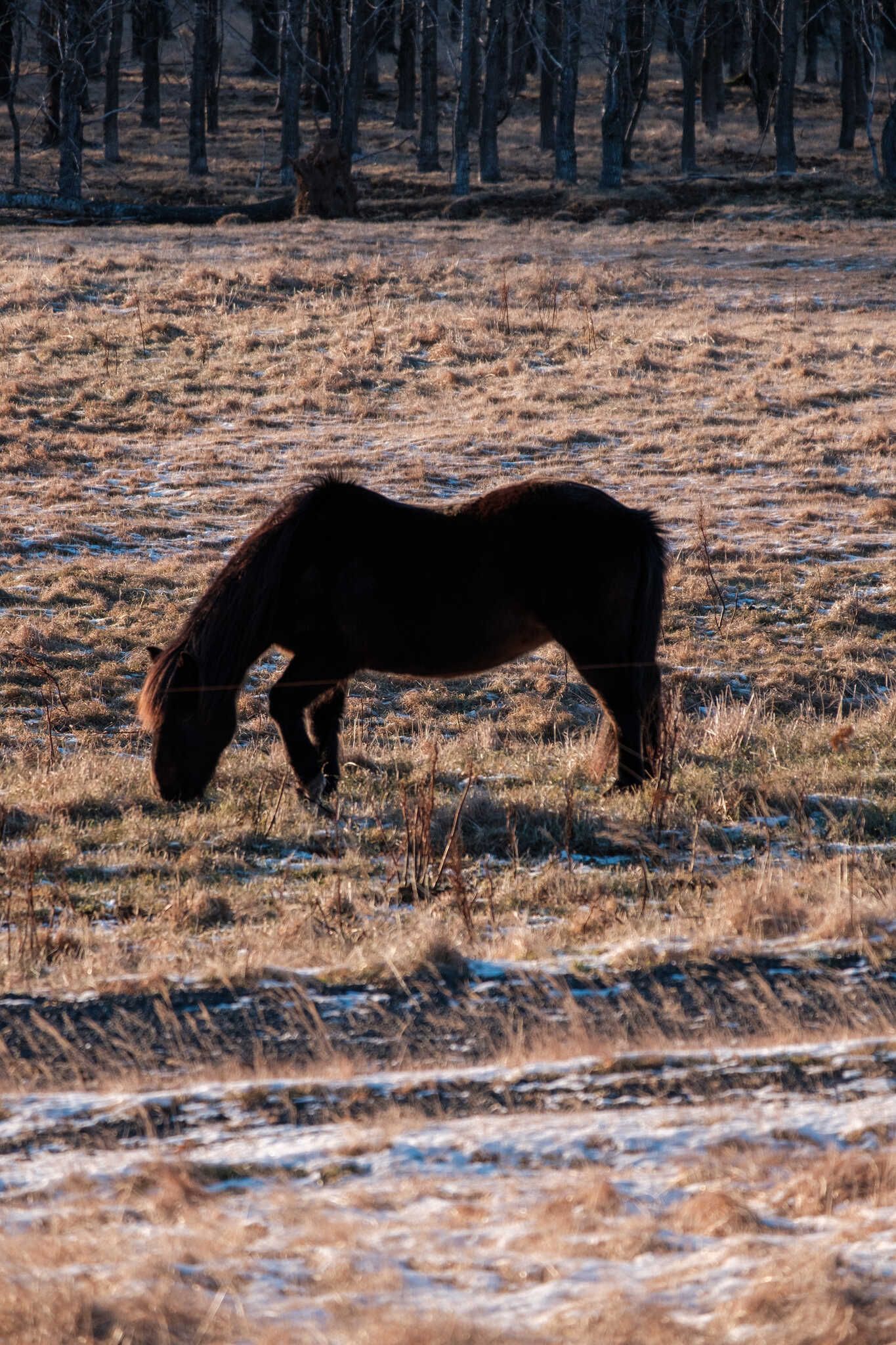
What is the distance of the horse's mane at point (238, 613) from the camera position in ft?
21.1

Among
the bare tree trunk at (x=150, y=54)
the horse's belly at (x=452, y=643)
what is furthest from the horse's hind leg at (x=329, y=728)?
the bare tree trunk at (x=150, y=54)

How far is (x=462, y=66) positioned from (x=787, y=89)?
30.5 feet

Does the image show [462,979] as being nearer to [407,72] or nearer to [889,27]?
[407,72]

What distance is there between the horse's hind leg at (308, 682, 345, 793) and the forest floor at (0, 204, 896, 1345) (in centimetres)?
22

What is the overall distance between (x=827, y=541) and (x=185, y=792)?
9.40m

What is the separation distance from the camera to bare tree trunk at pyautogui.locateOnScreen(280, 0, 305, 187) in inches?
1455

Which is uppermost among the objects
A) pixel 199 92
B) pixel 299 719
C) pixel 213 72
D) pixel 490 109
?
pixel 213 72

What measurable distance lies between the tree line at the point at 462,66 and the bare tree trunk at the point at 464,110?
5 centimetres

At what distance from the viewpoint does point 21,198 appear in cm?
3588

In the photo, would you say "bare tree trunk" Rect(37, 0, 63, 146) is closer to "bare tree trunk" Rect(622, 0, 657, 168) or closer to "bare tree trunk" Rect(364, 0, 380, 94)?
"bare tree trunk" Rect(364, 0, 380, 94)

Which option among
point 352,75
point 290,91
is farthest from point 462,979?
point 352,75

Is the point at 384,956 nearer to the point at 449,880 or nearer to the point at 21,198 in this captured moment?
the point at 449,880

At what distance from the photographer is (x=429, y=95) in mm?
40500

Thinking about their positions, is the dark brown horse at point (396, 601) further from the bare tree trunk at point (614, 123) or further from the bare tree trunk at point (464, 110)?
the bare tree trunk at point (614, 123)
